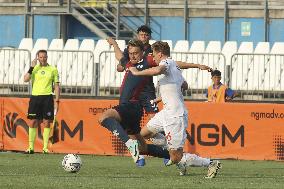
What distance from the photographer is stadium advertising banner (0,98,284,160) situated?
21.4 m

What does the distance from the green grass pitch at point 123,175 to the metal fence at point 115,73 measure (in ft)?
22.4

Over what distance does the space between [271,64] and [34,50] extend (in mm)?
7483

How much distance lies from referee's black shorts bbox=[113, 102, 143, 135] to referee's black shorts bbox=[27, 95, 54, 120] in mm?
6689

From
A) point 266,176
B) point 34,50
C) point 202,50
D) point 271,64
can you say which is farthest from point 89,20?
point 266,176

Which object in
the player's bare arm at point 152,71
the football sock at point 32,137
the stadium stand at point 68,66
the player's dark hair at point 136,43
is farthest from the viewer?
the stadium stand at point 68,66

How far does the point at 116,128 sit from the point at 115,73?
12785 mm

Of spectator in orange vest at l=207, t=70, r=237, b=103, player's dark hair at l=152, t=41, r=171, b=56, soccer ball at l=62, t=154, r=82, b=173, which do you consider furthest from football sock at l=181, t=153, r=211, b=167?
spectator in orange vest at l=207, t=70, r=237, b=103

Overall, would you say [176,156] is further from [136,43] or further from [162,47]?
[136,43]

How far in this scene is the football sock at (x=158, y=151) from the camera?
15238 mm

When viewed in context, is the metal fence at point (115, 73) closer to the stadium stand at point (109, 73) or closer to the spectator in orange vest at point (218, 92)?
the stadium stand at point (109, 73)

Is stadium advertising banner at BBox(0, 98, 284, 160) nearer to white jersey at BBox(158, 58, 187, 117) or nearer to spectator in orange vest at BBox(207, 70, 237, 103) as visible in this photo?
spectator in orange vest at BBox(207, 70, 237, 103)

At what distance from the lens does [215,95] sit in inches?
917

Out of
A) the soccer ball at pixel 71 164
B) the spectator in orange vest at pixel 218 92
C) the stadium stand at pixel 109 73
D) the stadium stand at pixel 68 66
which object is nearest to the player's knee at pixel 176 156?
the soccer ball at pixel 71 164

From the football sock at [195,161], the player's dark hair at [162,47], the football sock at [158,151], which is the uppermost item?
the player's dark hair at [162,47]
